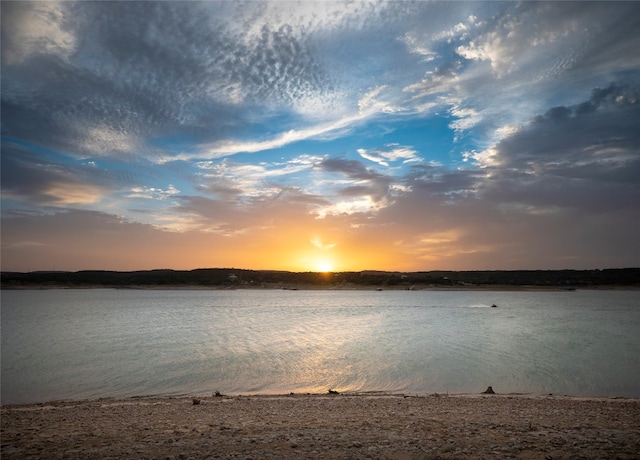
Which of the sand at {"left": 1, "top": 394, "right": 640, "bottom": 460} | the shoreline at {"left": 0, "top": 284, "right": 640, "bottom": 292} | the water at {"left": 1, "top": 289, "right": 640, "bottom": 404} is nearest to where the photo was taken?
the sand at {"left": 1, "top": 394, "right": 640, "bottom": 460}

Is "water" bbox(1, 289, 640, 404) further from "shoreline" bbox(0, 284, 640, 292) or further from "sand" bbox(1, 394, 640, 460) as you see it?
"shoreline" bbox(0, 284, 640, 292)

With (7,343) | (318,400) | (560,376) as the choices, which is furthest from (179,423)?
(7,343)

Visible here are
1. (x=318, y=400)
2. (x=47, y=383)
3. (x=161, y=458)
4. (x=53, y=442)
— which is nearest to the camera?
(x=161, y=458)

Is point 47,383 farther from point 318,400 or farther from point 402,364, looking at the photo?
point 402,364

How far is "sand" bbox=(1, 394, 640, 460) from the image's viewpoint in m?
7.88

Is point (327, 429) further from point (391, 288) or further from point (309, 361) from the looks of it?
point (391, 288)

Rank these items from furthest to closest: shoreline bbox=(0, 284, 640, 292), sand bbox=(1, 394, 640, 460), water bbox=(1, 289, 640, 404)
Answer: shoreline bbox=(0, 284, 640, 292) → water bbox=(1, 289, 640, 404) → sand bbox=(1, 394, 640, 460)

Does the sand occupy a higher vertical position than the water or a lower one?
higher

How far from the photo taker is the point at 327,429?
31.8 ft


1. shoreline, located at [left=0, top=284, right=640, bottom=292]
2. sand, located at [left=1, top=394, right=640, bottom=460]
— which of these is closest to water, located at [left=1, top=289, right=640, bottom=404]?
sand, located at [left=1, top=394, right=640, bottom=460]

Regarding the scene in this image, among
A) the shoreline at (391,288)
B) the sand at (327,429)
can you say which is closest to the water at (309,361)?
the sand at (327,429)

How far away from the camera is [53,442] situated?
8711 millimetres

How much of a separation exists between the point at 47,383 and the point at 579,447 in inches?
902

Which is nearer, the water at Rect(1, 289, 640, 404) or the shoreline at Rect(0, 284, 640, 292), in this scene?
the water at Rect(1, 289, 640, 404)
